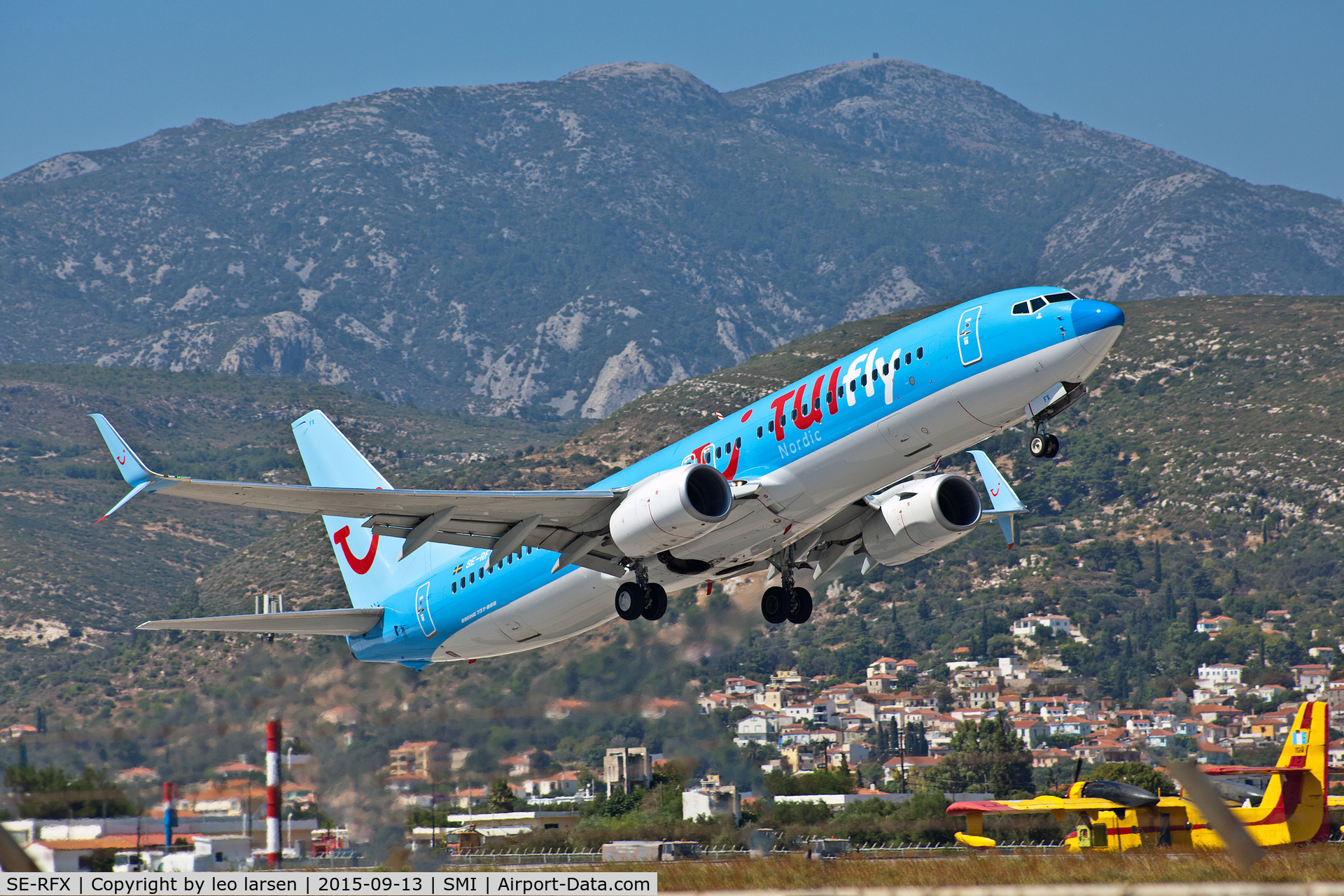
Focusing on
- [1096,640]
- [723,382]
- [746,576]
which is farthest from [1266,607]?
[746,576]

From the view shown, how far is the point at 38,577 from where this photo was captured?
14938 centimetres

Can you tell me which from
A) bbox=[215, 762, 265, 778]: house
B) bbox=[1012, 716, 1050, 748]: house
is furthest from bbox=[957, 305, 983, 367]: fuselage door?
bbox=[1012, 716, 1050, 748]: house

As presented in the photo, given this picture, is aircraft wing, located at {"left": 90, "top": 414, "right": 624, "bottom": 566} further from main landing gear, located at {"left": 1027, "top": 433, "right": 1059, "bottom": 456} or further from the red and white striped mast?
main landing gear, located at {"left": 1027, "top": 433, "right": 1059, "bottom": 456}

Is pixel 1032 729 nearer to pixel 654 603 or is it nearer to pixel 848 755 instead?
pixel 848 755

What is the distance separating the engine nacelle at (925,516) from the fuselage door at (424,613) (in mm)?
11772

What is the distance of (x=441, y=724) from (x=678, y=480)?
270 inches

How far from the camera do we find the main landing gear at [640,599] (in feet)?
105

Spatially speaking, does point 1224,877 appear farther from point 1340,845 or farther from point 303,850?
point 303,850

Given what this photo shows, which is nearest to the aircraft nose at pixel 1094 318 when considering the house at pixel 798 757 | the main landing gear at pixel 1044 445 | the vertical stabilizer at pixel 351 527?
the main landing gear at pixel 1044 445

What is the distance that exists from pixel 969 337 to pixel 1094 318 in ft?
7.97

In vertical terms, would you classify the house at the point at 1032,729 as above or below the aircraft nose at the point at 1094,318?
below

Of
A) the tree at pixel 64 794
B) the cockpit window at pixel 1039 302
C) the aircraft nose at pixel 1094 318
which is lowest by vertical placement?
the tree at pixel 64 794

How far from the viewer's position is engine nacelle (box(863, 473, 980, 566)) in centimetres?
3300

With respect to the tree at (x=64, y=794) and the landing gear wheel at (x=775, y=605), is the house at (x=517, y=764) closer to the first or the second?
the tree at (x=64, y=794)
